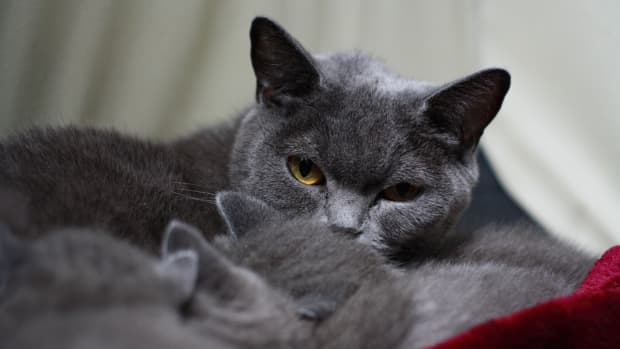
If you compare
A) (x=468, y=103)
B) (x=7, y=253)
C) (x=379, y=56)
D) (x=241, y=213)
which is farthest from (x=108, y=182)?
(x=379, y=56)

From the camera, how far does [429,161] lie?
1292 mm

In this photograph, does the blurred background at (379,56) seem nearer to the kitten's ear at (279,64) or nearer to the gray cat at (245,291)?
the kitten's ear at (279,64)

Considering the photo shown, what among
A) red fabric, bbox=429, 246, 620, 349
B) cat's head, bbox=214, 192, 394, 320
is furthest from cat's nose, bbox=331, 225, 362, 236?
red fabric, bbox=429, 246, 620, 349

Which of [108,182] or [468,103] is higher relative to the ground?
[468,103]

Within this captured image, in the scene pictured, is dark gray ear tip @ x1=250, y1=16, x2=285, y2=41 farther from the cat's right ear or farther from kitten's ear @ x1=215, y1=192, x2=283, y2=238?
the cat's right ear

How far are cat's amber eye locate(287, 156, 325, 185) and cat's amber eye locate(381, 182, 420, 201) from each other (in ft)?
0.51

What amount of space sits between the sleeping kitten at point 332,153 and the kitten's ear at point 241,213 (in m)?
0.14

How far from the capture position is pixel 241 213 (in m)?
1.03

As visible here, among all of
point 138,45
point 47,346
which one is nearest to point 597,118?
point 138,45

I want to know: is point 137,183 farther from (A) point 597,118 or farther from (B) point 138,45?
(A) point 597,118

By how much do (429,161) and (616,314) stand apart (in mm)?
513

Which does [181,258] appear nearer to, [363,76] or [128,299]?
[128,299]

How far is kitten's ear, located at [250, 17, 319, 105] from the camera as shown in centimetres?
127

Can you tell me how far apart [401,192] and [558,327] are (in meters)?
0.51
